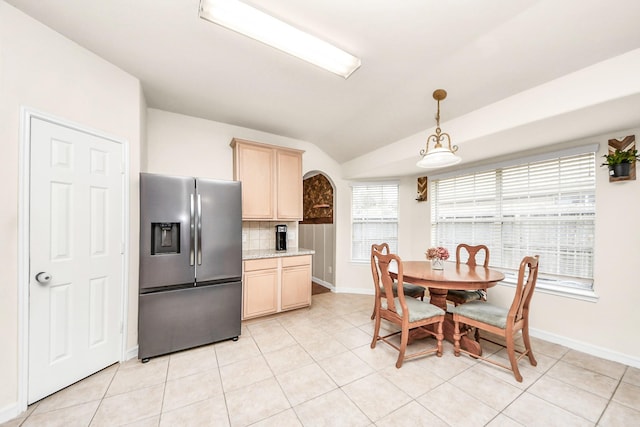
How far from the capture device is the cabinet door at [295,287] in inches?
133

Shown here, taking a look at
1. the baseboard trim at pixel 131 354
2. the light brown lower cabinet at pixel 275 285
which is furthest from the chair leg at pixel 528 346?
the baseboard trim at pixel 131 354

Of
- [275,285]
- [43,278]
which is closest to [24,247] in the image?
[43,278]

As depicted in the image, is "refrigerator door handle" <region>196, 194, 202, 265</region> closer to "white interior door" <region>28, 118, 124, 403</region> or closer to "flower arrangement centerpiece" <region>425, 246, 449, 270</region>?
"white interior door" <region>28, 118, 124, 403</region>

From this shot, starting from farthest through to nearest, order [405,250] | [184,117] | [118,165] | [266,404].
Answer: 1. [405,250]
2. [184,117]
3. [118,165]
4. [266,404]

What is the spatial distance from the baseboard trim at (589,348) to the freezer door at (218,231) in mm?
3521

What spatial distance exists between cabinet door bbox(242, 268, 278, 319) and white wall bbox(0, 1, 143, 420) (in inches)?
71.3

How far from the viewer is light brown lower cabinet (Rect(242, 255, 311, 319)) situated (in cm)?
307

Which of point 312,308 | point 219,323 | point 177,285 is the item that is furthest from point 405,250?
point 177,285

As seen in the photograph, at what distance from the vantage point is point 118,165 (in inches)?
87.2

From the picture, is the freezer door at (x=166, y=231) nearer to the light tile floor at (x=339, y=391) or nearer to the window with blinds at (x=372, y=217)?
the light tile floor at (x=339, y=391)

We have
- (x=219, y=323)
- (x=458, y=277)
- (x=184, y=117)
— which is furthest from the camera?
(x=184, y=117)

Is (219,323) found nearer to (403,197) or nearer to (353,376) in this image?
(353,376)

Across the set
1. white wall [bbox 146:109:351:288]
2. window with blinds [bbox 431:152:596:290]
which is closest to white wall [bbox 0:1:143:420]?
white wall [bbox 146:109:351:288]

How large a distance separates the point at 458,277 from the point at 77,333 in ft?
11.1
